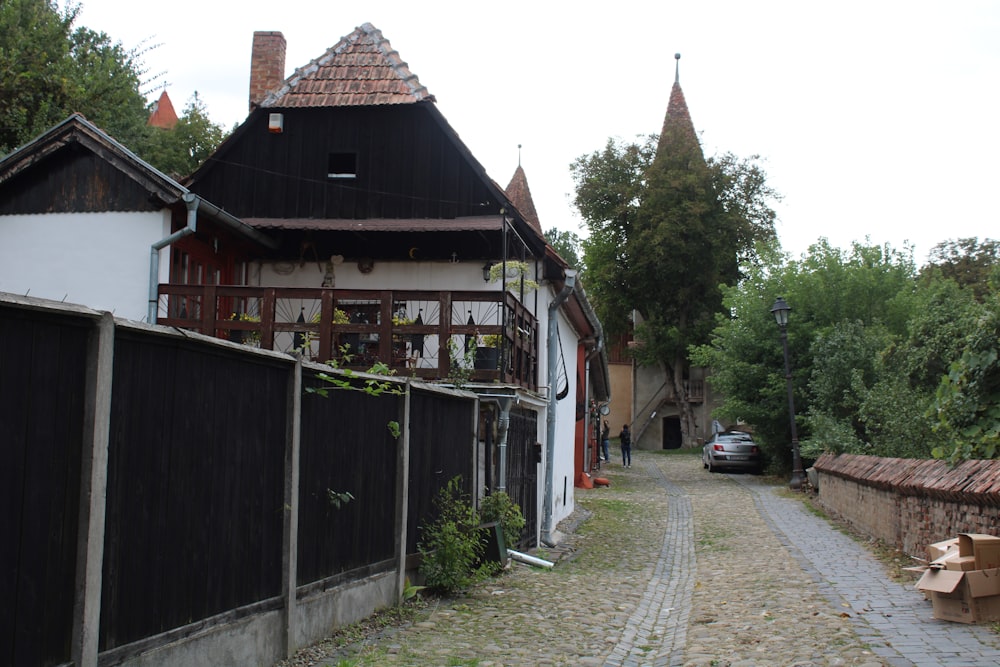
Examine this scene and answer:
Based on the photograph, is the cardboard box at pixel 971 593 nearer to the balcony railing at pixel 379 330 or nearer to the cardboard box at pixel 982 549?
the cardboard box at pixel 982 549

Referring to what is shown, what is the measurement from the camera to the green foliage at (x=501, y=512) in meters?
11.7

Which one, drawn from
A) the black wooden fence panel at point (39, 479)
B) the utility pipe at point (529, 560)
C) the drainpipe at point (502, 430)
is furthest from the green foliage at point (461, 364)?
the black wooden fence panel at point (39, 479)

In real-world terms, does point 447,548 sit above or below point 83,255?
below

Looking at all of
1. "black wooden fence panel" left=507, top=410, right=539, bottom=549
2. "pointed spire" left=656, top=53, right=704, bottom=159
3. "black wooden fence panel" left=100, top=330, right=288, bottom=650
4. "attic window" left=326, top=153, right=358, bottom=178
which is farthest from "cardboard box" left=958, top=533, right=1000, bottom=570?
"pointed spire" left=656, top=53, right=704, bottom=159

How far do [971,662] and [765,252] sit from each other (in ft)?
83.7

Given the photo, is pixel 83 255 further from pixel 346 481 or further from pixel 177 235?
pixel 346 481

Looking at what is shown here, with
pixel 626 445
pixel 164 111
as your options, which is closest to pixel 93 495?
pixel 626 445

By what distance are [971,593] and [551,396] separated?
9.91 metres

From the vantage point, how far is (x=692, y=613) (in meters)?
9.64

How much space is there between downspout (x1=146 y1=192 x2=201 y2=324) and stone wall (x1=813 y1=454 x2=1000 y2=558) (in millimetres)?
9431

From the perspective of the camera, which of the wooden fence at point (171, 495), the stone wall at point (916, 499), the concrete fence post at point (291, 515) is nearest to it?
the wooden fence at point (171, 495)

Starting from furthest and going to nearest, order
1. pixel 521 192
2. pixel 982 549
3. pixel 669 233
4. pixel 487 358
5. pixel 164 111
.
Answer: pixel 164 111, pixel 669 233, pixel 521 192, pixel 487 358, pixel 982 549

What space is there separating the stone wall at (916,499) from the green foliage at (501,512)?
14.2 feet

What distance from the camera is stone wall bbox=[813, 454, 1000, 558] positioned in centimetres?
902
